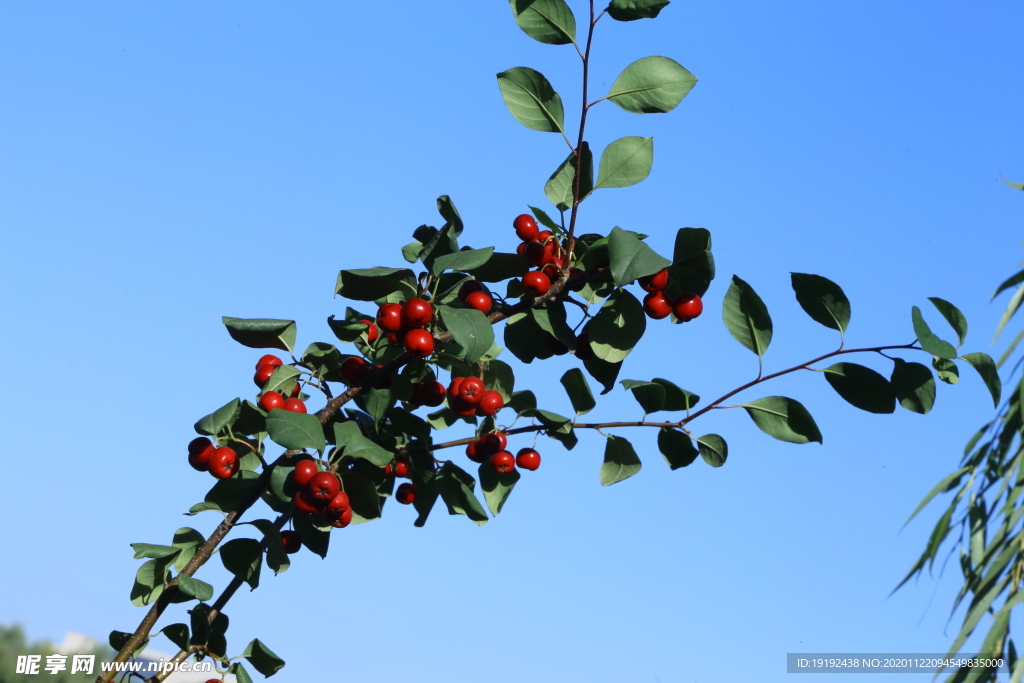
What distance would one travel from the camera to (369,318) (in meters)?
1.90

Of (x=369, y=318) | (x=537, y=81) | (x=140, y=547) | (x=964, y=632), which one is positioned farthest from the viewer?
(x=369, y=318)

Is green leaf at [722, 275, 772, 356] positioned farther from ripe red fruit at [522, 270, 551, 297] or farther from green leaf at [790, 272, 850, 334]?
ripe red fruit at [522, 270, 551, 297]

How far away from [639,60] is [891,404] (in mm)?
843

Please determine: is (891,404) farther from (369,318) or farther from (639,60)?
(369,318)

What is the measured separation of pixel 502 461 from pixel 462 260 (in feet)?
1.44

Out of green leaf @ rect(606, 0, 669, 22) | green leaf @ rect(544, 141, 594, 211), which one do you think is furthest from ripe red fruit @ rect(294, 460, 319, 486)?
green leaf @ rect(606, 0, 669, 22)

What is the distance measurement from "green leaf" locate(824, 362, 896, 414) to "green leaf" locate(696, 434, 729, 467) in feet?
0.81

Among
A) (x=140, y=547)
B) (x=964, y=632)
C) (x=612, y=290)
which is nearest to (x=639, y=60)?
(x=612, y=290)

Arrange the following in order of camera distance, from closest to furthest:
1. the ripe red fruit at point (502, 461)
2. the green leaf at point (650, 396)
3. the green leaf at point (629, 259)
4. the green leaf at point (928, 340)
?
the green leaf at point (629, 259) < the green leaf at point (928, 340) < the green leaf at point (650, 396) < the ripe red fruit at point (502, 461)

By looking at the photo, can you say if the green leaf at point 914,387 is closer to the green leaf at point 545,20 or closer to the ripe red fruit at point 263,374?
the green leaf at point 545,20

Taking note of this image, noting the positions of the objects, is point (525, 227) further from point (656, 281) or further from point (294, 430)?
point (294, 430)

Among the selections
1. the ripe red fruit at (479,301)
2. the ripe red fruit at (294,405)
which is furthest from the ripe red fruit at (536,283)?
the ripe red fruit at (294,405)

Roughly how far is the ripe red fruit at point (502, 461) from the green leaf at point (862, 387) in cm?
66

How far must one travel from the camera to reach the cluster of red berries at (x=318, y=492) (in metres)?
1.54
